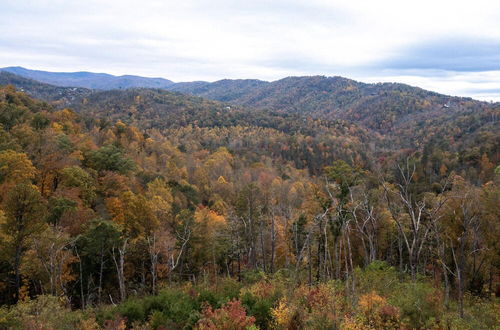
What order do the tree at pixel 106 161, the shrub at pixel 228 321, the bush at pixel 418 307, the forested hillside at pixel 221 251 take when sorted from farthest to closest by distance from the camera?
the tree at pixel 106 161
the forested hillside at pixel 221 251
the bush at pixel 418 307
the shrub at pixel 228 321

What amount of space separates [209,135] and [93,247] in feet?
474

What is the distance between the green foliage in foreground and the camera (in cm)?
1603

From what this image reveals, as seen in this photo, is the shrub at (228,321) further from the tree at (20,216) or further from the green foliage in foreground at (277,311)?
the tree at (20,216)

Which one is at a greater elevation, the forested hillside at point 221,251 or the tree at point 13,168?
the tree at point 13,168

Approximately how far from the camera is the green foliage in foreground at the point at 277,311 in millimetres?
16031

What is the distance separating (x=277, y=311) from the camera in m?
17.2

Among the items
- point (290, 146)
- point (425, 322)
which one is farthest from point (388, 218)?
point (290, 146)

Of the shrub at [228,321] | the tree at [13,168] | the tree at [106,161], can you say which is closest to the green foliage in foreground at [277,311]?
the shrub at [228,321]

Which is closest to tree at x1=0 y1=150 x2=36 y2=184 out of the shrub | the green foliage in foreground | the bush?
the green foliage in foreground

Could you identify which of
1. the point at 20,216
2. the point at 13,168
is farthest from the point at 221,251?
the point at 13,168

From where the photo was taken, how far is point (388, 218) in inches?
1547

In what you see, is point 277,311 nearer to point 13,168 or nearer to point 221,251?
point 221,251

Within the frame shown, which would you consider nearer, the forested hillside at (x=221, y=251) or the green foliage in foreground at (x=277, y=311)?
the green foliage in foreground at (x=277, y=311)

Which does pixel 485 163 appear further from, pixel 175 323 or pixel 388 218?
pixel 175 323
